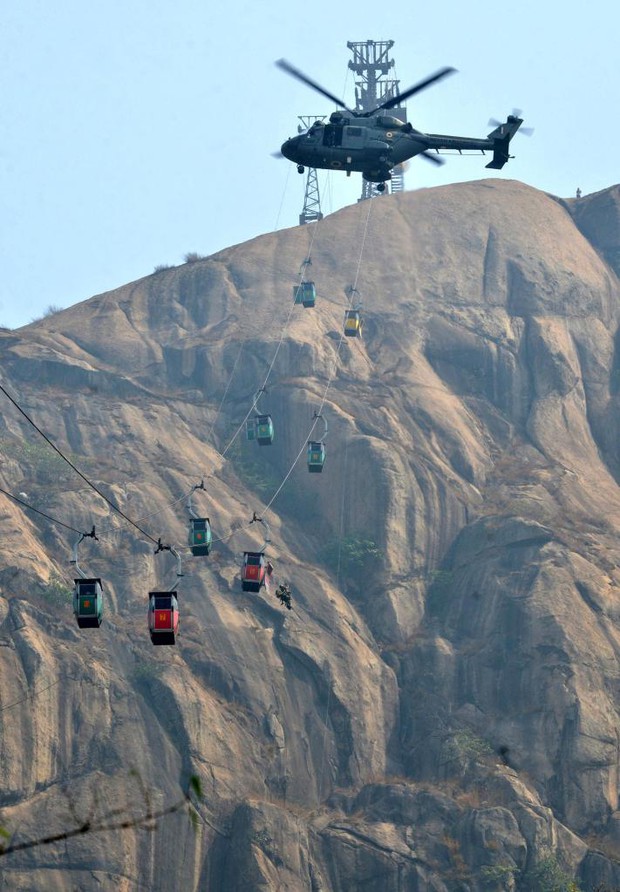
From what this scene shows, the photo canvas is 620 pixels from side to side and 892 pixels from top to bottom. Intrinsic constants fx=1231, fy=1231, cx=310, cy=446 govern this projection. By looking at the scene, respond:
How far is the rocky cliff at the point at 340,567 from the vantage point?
1727 inches

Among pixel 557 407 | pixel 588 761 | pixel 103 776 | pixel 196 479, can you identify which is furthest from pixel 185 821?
pixel 557 407

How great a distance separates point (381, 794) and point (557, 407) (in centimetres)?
2779

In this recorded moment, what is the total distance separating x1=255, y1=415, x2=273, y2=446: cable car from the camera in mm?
54281

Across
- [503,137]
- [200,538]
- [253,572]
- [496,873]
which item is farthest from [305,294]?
[496,873]

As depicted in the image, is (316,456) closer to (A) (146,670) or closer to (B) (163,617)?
(A) (146,670)

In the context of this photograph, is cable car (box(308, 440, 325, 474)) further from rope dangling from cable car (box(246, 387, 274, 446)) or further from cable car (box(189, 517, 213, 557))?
cable car (box(189, 517, 213, 557))

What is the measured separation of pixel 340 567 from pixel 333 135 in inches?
848

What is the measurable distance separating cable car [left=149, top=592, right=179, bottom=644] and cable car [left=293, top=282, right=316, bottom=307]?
37.1 m

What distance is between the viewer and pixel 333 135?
143 ft

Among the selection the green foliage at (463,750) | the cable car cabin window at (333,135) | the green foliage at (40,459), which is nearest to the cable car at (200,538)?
the cable car cabin window at (333,135)

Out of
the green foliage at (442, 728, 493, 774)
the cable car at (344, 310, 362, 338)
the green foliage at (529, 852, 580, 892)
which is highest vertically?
the cable car at (344, 310, 362, 338)

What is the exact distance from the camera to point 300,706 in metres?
49.5

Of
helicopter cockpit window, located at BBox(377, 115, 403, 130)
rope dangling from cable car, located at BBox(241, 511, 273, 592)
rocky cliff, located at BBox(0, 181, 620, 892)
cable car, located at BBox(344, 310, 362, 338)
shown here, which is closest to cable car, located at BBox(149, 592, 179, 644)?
rope dangling from cable car, located at BBox(241, 511, 273, 592)

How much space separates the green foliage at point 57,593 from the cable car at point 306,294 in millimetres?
23578
